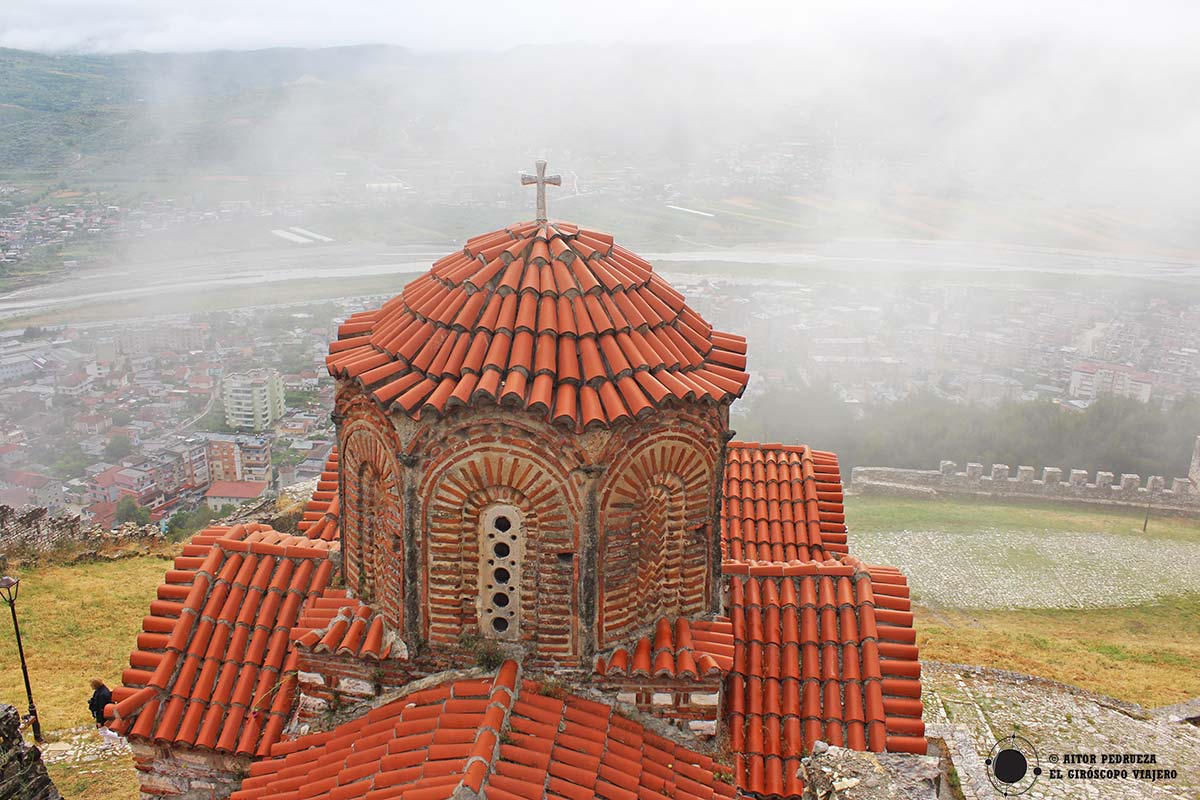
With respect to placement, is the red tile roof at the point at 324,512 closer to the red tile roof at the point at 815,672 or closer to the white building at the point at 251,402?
the red tile roof at the point at 815,672

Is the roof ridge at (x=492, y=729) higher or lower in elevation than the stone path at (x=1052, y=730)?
higher

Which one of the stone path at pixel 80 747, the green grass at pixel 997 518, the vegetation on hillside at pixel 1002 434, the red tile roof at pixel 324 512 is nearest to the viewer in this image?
the red tile roof at pixel 324 512

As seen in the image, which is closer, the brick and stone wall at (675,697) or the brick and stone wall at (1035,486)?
the brick and stone wall at (675,697)

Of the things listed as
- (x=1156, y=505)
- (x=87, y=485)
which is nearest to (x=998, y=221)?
(x=1156, y=505)

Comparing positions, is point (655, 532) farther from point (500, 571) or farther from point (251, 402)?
point (251, 402)

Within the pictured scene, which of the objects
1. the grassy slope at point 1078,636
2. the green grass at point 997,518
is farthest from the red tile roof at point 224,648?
the green grass at point 997,518
